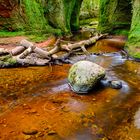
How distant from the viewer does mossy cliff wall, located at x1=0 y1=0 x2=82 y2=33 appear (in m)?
16.4

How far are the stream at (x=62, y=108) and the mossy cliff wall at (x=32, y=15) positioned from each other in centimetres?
797

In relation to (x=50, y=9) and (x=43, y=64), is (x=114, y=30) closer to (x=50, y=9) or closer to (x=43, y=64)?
(x=50, y=9)

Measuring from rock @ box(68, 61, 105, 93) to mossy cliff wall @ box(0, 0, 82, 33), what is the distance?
9858mm

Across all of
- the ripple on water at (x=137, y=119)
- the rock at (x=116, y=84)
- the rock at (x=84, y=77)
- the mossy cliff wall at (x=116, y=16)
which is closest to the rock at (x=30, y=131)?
the ripple on water at (x=137, y=119)

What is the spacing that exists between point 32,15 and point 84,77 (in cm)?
1126

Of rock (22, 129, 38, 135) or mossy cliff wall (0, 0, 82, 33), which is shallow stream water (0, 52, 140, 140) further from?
mossy cliff wall (0, 0, 82, 33)

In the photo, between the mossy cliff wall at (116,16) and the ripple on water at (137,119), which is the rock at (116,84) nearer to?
the ripple on water at (137,119)

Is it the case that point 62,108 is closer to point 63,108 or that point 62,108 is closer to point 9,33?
point 63,108

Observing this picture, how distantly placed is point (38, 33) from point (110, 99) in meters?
11.0

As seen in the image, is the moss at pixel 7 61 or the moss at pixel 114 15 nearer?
the moss at pixel 7 61

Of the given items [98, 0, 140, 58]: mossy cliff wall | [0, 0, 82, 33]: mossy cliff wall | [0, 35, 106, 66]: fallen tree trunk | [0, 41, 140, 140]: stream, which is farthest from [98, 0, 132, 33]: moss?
[0, 41, 140, 140]: stream

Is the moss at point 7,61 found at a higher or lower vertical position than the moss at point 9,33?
higher

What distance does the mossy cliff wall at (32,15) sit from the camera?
16.4 m

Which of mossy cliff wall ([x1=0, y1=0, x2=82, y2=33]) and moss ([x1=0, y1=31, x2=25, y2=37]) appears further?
mossy cliff wall ([x1=0, y1=0, x2=82, y2=33])
